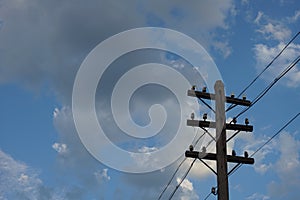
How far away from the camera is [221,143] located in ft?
46.6

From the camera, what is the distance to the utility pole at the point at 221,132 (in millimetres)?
13656

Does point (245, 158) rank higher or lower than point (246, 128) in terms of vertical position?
lower

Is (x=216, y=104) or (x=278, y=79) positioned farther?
(x=216, y=104)

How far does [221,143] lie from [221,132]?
35cm

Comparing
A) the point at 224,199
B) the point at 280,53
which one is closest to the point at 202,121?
the point at 224,199

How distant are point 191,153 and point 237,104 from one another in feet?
7.28

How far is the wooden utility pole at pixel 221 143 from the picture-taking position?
13438 millimetres

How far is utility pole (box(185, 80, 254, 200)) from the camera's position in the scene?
1366 cm

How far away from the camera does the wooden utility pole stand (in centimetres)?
1344

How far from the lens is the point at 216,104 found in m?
14.9

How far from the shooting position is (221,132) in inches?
566

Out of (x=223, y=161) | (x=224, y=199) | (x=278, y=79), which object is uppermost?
(x=278, y=79)

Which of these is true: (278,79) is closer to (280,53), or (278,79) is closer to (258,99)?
(280,53)

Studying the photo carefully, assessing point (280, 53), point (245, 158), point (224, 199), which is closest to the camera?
point (280, 53)
